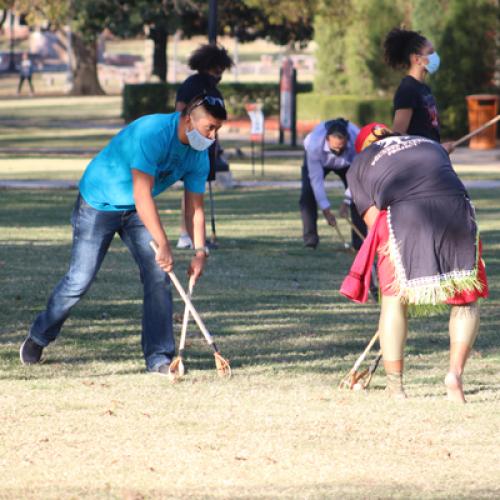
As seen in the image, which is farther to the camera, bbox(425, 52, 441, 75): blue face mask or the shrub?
the shrub

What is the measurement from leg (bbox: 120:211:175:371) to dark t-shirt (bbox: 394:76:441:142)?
2.89 m

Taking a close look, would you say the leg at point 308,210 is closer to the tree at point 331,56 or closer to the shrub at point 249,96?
the tree at point 331,56

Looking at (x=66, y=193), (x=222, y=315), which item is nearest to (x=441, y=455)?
(x=222, y=315)

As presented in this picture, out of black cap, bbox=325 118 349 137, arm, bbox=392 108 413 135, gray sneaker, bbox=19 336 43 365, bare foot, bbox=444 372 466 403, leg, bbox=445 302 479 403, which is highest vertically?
arm, bbox=392 108 413 135

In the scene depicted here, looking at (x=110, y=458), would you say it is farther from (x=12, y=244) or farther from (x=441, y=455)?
(x=12, y=244)

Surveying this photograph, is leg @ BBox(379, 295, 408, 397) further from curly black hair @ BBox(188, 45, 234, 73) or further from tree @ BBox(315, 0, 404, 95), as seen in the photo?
tree @ BBox(315, 0, 404, 95)

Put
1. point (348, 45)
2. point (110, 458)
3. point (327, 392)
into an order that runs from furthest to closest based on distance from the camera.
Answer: point (348, 45) → point (327, 392) → point (110, 458)

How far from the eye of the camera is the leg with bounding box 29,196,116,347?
8258 mm

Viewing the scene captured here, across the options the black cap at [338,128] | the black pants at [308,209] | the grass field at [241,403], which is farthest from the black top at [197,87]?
the grass field at [241,403]

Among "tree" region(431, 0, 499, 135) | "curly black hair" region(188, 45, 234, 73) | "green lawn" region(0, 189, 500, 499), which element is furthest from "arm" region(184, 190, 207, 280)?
"tree" region(431, 0, 499, 135)

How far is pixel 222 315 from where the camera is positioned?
35.9ft

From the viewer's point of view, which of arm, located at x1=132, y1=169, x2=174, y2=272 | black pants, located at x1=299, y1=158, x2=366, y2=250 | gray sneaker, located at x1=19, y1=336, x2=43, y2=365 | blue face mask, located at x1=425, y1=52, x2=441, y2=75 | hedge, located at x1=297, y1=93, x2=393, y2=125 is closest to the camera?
arm, located at x1=132, y1=169, x2=174, y2=272

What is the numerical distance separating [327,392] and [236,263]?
20.6 ft

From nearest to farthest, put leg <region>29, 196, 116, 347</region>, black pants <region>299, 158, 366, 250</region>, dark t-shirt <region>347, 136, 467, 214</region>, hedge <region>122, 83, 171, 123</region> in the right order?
dark t-shirt <region>347, 136, 467, 214</region>, leg <region>29, 196, 116, 347</region>, black pants <region>299, 158, 366, 250</region>, hedge <region>122, 83, 171, 123</region>
